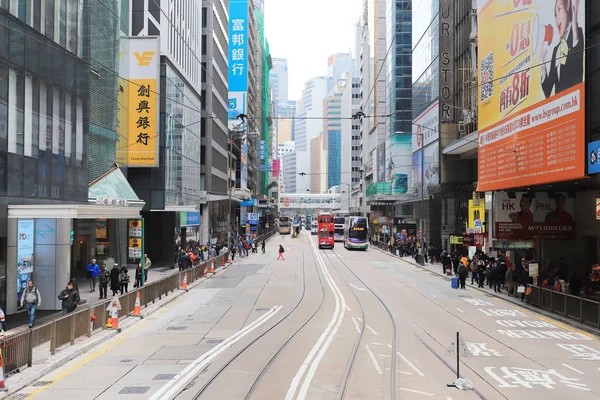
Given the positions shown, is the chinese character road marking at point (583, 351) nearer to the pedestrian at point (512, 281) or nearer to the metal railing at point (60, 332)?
the pedestrian at point (512, 281)

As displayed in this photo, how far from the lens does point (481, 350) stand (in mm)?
15820

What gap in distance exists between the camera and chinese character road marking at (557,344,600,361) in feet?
50.2

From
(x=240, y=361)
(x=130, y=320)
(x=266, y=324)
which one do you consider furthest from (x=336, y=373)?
(x=130, y=320)

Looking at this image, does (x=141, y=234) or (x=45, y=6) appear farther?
(x=141, y=234)

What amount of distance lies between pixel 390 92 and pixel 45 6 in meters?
67.0

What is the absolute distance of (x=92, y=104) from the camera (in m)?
31.9

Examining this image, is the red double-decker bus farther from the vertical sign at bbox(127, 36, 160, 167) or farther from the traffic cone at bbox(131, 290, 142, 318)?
the traffic cone at bbox(131, 290, 142, 318)

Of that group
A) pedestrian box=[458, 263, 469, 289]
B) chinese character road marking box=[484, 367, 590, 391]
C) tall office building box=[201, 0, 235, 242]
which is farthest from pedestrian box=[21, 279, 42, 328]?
tall office building box=[201, 0, 235, 242]

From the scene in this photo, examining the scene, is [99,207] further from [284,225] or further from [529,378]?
[284,225]

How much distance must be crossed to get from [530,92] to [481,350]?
44.2 ft

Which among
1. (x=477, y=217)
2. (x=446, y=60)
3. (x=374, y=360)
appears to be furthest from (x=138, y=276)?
(x=446, y=60)

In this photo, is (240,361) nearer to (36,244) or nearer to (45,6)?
(36,244)

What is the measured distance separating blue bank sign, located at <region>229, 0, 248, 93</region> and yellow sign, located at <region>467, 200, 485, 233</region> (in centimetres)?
6240

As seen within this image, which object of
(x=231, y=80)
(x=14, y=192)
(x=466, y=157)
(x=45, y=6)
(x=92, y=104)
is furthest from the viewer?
(x=231, y=80)
